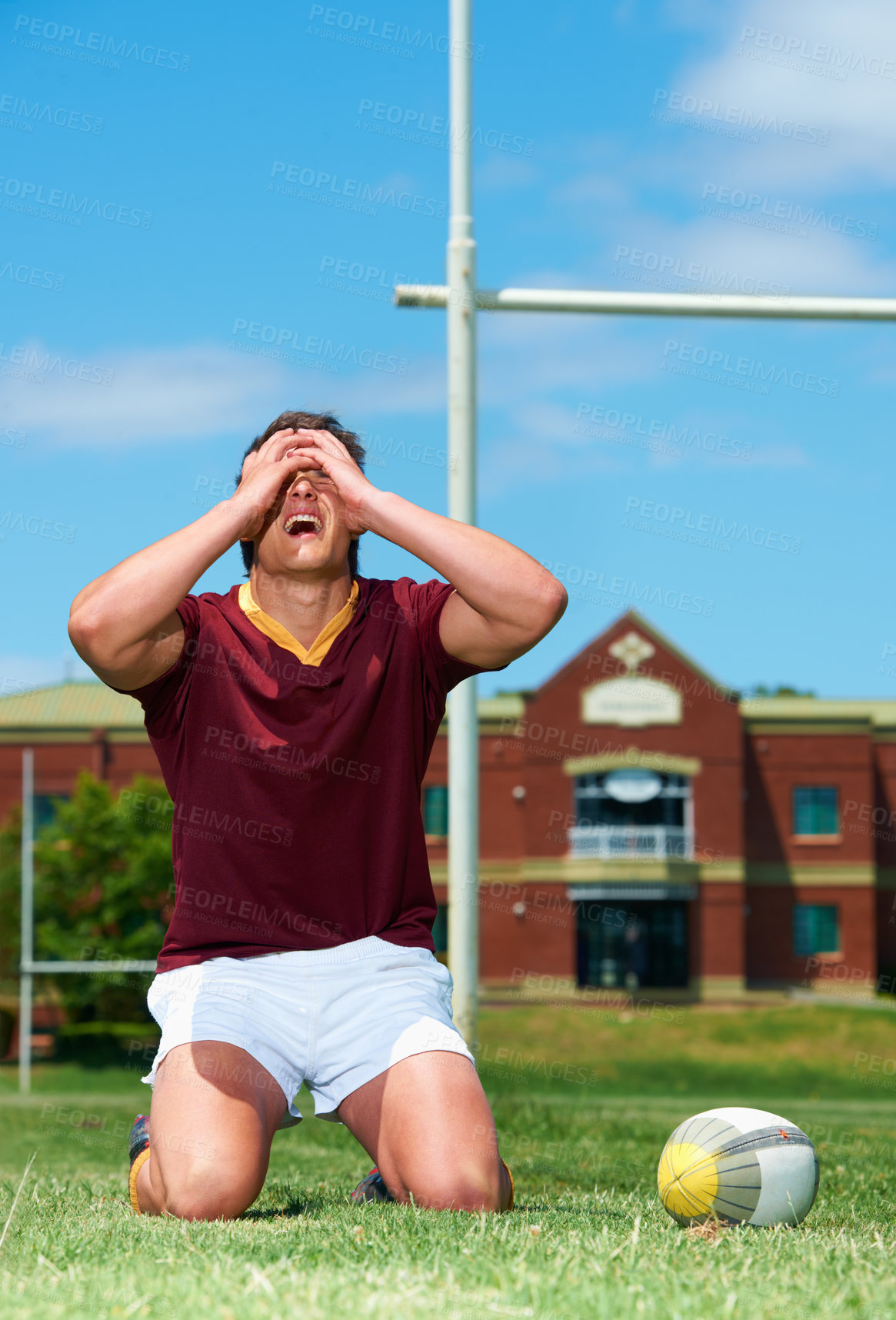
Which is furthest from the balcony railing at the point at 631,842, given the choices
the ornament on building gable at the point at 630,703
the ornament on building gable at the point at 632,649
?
the ornament on building gable at the point at 632,649

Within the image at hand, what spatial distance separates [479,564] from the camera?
379 cm

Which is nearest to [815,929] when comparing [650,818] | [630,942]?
[630,942]

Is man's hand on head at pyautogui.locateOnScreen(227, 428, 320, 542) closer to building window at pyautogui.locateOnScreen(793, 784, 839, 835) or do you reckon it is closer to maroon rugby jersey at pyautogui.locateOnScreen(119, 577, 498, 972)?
maroon rugby jersey at pyautogui.locateOnScreen(119, 577, 498, 972)

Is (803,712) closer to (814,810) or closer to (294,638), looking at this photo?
(814,810)

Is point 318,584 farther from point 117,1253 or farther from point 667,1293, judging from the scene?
→ point 667,1293

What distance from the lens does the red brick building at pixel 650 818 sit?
39.4m

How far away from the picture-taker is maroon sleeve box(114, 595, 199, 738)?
3.96 metres

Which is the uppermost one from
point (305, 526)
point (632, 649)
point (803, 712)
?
point (632, 649)

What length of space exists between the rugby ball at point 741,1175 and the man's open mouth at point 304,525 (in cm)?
206

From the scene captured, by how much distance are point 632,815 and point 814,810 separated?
5556mm

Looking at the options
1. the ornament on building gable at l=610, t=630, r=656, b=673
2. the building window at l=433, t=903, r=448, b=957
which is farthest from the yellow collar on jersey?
the ornament on building gable at l=610, t=630, r=656, b=673

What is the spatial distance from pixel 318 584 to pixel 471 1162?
1.68m

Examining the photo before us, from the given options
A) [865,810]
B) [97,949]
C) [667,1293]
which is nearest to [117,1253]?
[667,1293]

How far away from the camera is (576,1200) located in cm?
461
